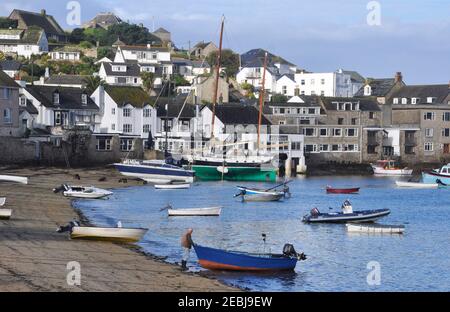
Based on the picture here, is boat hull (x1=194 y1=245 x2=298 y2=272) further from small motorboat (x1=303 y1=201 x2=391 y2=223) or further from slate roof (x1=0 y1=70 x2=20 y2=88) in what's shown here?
slate roof (x1=0 y1=70 x2=20 y2=88)

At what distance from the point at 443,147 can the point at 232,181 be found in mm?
47823

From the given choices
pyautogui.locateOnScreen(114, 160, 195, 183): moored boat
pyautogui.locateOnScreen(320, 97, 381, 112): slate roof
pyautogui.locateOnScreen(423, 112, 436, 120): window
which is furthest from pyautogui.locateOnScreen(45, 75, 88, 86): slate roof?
pyautogui.locateOnScreen(423, 112, 436, 120): window

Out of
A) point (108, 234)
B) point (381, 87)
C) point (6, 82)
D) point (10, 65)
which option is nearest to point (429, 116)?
point (381, 87)

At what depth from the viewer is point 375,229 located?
5709cm

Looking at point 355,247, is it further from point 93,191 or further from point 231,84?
point 231,84

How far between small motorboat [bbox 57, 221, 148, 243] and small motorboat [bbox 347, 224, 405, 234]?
1667 cm

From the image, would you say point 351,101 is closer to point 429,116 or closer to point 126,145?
point 429,116

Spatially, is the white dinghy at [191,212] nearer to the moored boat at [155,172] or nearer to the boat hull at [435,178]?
the moored boat at [155,172]

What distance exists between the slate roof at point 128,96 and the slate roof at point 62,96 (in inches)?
116

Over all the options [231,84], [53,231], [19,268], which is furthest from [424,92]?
[19,268]

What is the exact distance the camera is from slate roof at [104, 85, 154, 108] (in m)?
120

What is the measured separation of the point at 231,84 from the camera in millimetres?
178500

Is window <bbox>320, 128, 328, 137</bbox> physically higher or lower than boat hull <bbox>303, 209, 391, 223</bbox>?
higher

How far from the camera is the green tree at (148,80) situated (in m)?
152
